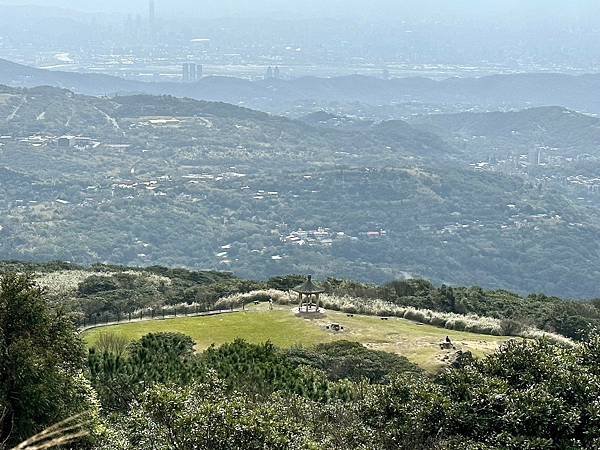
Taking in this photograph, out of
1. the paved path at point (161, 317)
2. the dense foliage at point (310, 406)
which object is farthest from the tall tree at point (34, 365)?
the paved path at point (161, 317)

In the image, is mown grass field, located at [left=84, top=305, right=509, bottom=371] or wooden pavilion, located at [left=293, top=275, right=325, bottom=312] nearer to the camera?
mown grass field, located at [left=84, top=305, right=509, bottom=371]

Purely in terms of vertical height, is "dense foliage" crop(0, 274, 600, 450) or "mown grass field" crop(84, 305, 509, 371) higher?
"dense foliage" crop(0, 274, 600, 450)

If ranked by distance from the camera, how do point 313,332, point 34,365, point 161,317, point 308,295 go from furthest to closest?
1. point 161,317
2. point 308,295
3. point 313,332
4. point 34,365

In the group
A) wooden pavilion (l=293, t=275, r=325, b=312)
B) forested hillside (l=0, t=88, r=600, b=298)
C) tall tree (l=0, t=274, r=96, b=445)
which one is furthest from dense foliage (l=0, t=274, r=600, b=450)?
forested hillside (l=0, t=88, r=600, b=298)

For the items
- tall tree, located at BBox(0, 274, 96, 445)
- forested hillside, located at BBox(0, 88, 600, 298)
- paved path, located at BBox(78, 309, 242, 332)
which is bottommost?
forested hillside, located at BBox(0, 88, 600, 298)

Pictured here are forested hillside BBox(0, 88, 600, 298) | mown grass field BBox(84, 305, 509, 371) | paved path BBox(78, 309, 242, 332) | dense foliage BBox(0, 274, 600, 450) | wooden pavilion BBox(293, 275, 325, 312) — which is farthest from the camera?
forested hillside BBox(0, 88, 600, 298)

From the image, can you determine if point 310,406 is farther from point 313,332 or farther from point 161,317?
point 161,317

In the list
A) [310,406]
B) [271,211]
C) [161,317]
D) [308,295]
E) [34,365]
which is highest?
[34,365]

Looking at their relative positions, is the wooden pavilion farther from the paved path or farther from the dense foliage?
the dense foliage

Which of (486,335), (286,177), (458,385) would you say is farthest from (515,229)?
(458,385)

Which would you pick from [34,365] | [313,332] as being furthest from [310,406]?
[313,332]
